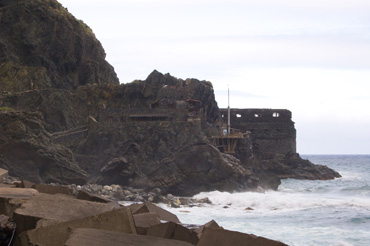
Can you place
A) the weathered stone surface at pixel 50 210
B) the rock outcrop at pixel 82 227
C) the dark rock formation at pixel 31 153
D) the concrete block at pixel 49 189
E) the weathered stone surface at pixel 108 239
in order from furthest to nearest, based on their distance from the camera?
1. the dark rock formation at pixel 31 153
2. the concrete block at pixel 49 189
3. the weathered stone surface at pixel 50 210
4. the rock outcrop at pixel 82 227
5. the weathered stone surface at pixel 108 239

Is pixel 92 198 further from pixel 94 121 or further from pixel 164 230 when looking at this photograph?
pixel 94 121

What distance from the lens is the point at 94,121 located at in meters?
46.4

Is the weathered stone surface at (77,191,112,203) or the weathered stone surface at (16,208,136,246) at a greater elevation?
the weathered stone surface at (77,191,112,203)

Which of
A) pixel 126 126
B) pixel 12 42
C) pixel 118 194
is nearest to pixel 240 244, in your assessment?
pixel 118 194

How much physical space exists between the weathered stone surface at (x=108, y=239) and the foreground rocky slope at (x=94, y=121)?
2422cm

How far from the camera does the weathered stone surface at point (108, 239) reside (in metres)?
5.77

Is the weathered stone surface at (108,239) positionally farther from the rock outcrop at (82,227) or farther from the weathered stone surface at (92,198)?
the weathered stone surface at (92,198)

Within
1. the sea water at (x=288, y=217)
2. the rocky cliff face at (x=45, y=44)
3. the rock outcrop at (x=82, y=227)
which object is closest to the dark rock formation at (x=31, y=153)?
the sea water at (x=288, y=217)

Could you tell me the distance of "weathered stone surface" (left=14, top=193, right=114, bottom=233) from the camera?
21.3 ft

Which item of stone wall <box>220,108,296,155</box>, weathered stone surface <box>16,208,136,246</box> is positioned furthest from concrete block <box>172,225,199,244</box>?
stone wall <box>220,108,296,155</box>

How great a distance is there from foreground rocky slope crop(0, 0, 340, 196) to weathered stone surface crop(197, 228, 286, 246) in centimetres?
2400

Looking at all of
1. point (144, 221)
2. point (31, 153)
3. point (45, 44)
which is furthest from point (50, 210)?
point (45, 44)

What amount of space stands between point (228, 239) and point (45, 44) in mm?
48915

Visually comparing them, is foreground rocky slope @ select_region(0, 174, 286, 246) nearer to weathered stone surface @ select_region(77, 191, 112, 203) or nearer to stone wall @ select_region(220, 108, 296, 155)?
weathered stone surface @ select_region(77, 191, 112, 203)
